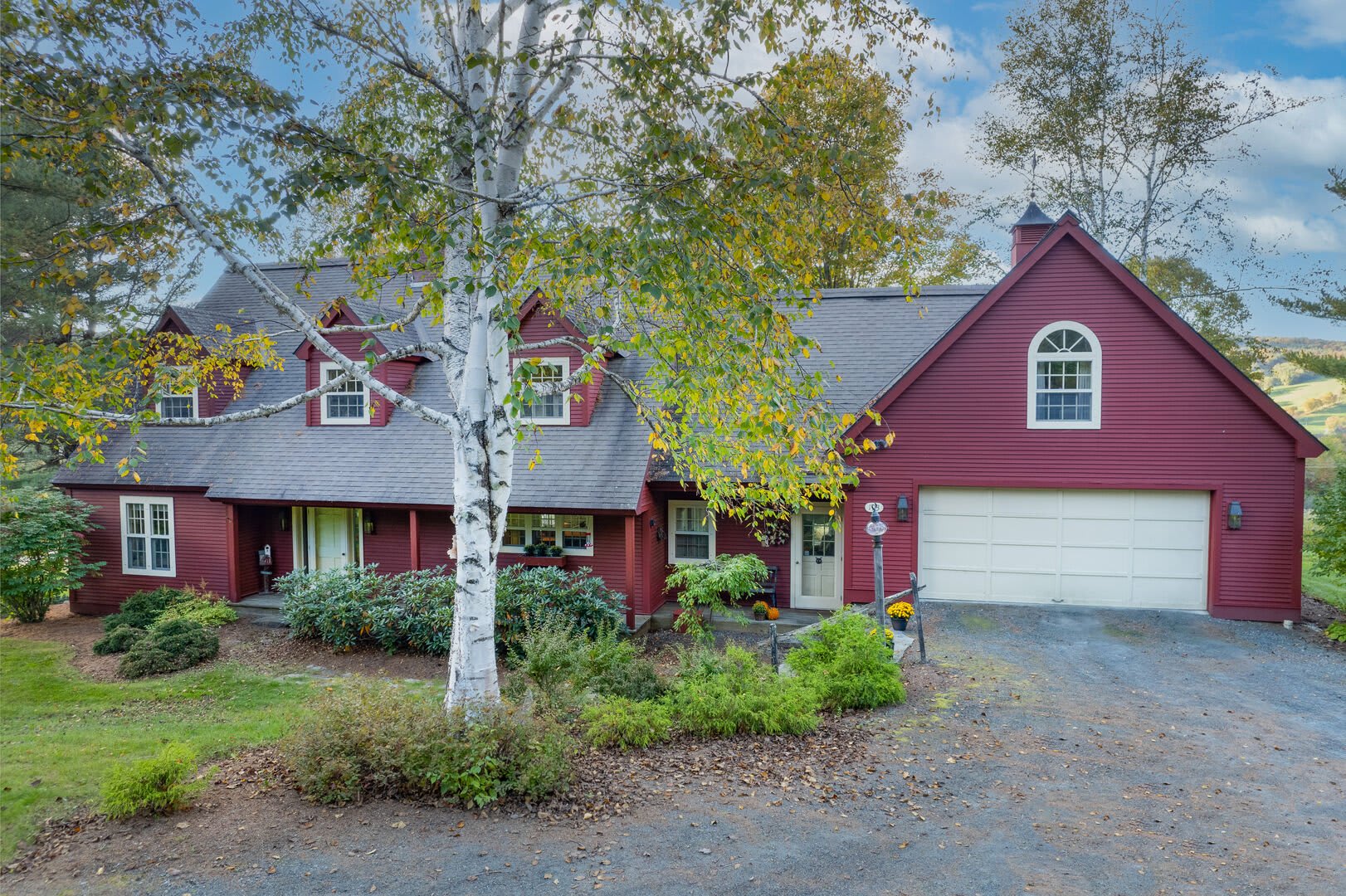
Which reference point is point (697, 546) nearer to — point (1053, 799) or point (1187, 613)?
point (1187, 613)

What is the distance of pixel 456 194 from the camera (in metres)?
6.64

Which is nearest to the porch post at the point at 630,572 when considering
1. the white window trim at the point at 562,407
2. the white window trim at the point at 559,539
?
the white window trim at the point at 559,539

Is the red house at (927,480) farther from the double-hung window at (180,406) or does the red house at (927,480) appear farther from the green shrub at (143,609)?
the green shrub at (143,609)

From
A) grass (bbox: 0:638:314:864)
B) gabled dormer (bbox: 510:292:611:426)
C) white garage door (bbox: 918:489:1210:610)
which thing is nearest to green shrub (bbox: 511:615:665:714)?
grass (bbox: 0:638:314:864)

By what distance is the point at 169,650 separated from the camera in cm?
1154

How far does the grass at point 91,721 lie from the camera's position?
6.11 m

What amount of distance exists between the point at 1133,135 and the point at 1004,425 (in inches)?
549

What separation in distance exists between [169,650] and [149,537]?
5.32 meters

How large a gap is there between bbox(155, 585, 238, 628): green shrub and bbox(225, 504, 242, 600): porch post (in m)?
0.24

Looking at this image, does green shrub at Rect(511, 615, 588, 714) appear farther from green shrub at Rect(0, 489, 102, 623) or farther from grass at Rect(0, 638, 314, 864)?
green shrub at Rect(0, 489, 102, 623)

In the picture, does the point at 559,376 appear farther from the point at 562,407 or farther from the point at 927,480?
the point at 927,480

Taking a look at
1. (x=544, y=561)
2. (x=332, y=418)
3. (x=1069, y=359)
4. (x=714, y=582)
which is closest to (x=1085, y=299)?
(x=1069, y=359)

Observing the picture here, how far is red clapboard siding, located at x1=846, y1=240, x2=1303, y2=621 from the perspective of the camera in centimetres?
1204

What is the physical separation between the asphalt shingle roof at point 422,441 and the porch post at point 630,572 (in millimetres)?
515
